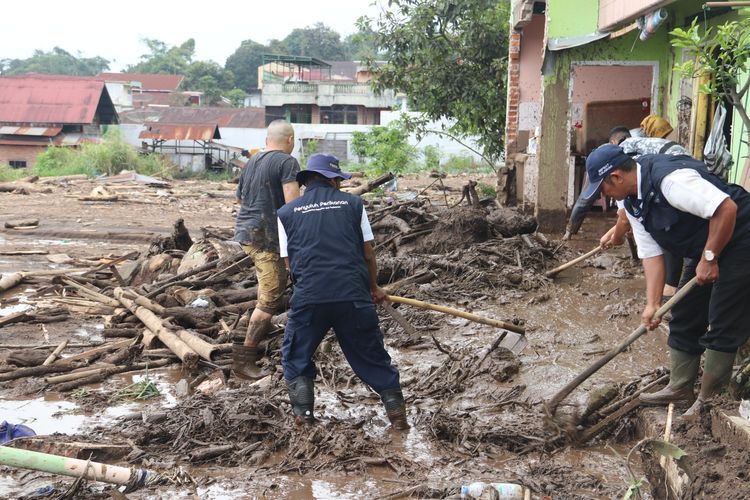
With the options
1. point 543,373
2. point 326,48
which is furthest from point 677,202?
point 326,48

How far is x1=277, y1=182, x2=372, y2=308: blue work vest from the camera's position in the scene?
17.4 ft

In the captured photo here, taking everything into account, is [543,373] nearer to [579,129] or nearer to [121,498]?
[121,498]

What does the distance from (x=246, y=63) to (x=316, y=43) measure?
449 inches

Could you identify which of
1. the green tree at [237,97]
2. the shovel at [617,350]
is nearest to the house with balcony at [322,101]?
the green tree at [237,97]

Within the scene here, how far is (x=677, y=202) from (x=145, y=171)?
35.3 meters

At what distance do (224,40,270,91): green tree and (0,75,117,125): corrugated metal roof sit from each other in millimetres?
37877

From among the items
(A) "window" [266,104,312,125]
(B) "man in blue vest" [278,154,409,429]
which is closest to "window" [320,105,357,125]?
(A) "window" [266,104,312,125]

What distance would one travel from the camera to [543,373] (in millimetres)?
6434

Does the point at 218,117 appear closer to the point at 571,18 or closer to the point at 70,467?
the point at 571,18

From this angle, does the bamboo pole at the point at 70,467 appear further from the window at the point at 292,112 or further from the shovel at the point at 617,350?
the window at the point at 292,112

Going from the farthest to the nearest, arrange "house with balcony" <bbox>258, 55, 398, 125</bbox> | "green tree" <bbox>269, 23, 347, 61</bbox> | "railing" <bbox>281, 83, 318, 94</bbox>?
"green tree" <bbox>269, 23, 347, 61</bbox> → "railing" <bbox>281, 83, 318, 94</bbox> → "house with balcony" <bbox>258, 55, 398, 125</bbox>

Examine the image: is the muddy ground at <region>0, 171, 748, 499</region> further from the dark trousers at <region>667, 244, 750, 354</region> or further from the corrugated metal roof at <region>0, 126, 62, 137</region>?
the corrugated metal roof at <region>0, 126, 62, 137</region>

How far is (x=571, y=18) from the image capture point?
1250 cm

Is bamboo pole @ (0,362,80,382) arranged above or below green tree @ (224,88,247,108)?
below
